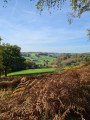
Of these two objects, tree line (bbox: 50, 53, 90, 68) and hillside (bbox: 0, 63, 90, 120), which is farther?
tree line (bbox: 50, 53, 90, 68)

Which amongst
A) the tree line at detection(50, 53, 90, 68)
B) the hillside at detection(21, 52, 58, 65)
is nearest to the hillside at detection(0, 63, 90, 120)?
the tree line at detection(50, 53, 90, 68)

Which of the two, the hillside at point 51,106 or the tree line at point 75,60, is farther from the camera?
the tree line at point 75,60

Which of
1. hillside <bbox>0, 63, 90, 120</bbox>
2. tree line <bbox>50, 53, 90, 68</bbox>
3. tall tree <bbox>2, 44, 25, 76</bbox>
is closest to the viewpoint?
hillside <bbox>0, 63, 90, 120</bbox>

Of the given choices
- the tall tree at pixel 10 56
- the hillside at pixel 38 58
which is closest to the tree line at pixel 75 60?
the tall tree at pixel 10 56

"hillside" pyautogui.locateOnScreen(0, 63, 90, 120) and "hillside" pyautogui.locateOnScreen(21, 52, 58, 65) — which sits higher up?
"hillside" pyautogui.locateOnScreen(0, 63, 90, 120)

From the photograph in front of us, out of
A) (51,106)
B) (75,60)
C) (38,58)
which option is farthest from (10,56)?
(38,58)

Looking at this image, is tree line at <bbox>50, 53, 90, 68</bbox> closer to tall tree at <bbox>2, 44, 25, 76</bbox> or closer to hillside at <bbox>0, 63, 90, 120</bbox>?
hillside at <bbox>0, 63, 90, 120</bbox>

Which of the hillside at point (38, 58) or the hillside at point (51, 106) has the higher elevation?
the hillside at point (51, 106)

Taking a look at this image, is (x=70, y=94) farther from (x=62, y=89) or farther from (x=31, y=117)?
(x=31, y=117)

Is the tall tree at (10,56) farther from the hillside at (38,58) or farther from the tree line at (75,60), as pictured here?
the hillside at (38,58)

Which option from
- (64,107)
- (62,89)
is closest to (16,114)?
(64,107)

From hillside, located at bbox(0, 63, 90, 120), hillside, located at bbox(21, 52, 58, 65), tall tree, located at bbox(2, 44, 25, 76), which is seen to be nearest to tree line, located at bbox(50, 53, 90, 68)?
hillside, located at bbox(0, 63, 90, 120)

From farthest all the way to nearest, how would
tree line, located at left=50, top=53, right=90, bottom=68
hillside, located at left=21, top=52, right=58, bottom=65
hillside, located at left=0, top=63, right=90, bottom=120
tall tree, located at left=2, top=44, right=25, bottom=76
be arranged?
hillside, located at left=21, top=52, right=58, bottom=65 < tall tree, located at left=2, top=44, right=25, bottom=76 < tree line, located at left=50, top=53, right=90, bottom=68 < hillside, located at left=0, top=63, right=90, bottom=120

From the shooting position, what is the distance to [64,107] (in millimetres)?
1792
